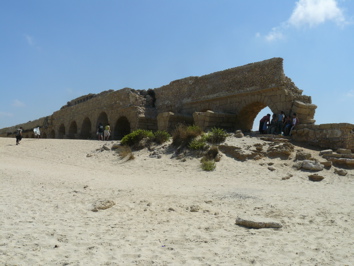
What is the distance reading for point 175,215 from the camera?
5422mm

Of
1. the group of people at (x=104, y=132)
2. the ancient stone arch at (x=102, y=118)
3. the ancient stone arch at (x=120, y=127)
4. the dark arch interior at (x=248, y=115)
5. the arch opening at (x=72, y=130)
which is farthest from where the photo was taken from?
the arch opening at (x=72, y=130)

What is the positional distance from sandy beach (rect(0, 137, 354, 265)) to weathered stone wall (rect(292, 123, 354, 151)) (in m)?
1.93

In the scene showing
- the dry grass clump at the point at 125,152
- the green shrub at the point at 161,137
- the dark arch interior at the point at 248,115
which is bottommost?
the dry grass clump at the point at 125,152

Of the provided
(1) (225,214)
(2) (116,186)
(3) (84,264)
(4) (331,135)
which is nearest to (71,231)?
(3) (84,264)

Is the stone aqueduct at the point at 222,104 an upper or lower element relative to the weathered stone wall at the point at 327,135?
upper

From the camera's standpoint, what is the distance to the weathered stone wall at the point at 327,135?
11.0m

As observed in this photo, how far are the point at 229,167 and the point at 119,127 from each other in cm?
1253

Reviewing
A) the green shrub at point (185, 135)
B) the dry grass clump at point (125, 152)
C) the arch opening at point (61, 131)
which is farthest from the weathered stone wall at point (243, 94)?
the arch opening at point (61, 131)

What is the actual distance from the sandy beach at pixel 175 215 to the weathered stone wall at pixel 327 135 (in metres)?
1.93

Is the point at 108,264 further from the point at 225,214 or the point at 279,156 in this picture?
the point at 279,156

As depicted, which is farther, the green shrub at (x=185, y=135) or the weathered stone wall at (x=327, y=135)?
the green shrub at (x=185, y=135)

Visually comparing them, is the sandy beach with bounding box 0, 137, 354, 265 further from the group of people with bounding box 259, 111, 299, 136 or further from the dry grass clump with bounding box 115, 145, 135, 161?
the group of people with bounding box 259, 111, 299, 136

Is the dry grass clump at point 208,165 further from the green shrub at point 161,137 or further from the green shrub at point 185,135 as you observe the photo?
the green shrub at point 161,137

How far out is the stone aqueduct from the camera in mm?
11981
